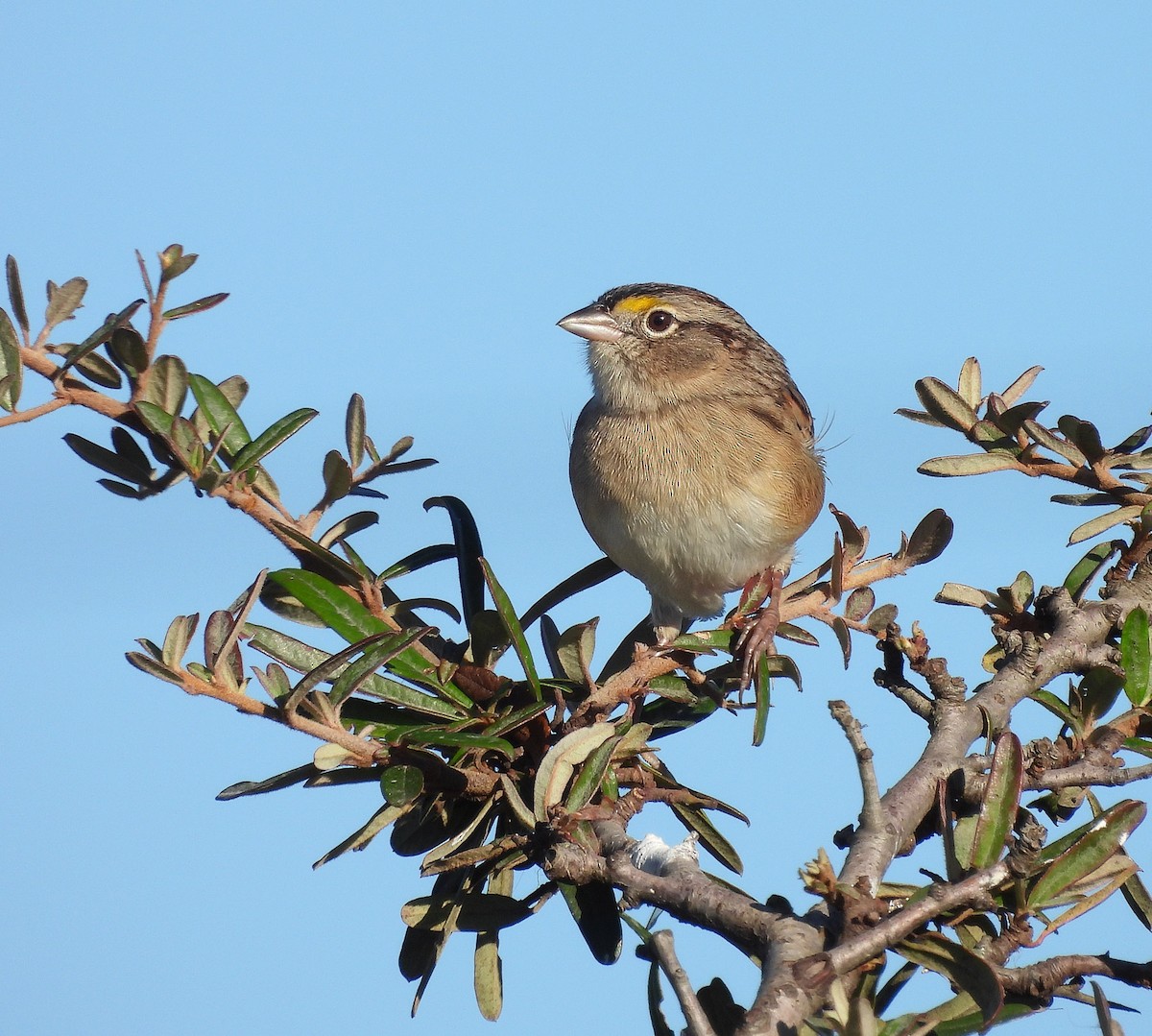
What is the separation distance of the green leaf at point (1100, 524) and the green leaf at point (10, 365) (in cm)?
223

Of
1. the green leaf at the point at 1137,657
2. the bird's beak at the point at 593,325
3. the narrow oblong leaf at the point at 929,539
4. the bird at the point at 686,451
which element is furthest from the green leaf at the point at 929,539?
the bird's beak at the point at 593,325

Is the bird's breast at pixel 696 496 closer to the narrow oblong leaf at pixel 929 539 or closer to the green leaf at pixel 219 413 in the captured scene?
the narrow oblong leaf at pixel 929 539

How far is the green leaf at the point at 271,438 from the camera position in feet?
8.88

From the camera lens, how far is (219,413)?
291 cm

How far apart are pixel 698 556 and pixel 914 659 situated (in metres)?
1.54

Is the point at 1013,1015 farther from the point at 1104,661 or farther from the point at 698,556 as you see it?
the point at 698,556

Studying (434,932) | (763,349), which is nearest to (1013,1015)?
(434,932)

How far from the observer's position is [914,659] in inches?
110

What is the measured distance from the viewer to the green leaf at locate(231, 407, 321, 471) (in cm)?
271

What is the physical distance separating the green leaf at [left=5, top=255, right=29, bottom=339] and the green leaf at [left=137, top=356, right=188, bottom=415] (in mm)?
263

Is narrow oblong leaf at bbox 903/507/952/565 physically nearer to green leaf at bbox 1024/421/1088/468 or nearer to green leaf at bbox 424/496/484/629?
green leaf at bbox 1024/421/1088/468

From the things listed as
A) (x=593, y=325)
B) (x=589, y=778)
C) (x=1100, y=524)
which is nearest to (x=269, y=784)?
(x=589, y=778)

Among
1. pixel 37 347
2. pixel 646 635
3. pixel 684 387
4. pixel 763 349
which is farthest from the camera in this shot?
pixel 763 349

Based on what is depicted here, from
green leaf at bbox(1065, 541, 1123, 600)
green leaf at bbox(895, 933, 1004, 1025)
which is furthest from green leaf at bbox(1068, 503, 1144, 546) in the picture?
green leaf at bbox(895, 933, 1004, 1025)
